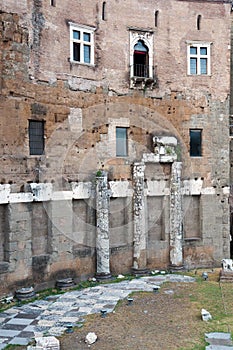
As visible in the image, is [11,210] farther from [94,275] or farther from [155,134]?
[155,134]

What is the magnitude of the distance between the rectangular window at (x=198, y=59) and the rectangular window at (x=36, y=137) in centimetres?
761

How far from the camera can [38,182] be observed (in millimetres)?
16438

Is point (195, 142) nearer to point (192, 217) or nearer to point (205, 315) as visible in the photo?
point (192, 217)

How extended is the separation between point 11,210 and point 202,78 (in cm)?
1057

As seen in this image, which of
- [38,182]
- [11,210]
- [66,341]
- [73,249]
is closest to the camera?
[66,341]

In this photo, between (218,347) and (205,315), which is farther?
(205,315)

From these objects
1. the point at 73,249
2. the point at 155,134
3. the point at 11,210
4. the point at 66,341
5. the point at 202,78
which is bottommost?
the point at 66,341

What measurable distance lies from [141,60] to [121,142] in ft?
12.5

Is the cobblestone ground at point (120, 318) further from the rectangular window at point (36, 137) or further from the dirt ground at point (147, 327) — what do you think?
the rectangular window at point (36, 137)

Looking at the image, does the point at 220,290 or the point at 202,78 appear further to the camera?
the point at 202,78

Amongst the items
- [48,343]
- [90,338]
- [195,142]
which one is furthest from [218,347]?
[195,142]

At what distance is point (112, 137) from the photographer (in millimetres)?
18750

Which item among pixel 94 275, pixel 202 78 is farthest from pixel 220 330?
pixel 202 78

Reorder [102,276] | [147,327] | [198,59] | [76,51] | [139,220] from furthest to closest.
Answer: [198,59] < [139,220] < [76,51] < [102,276] < [147,327]
